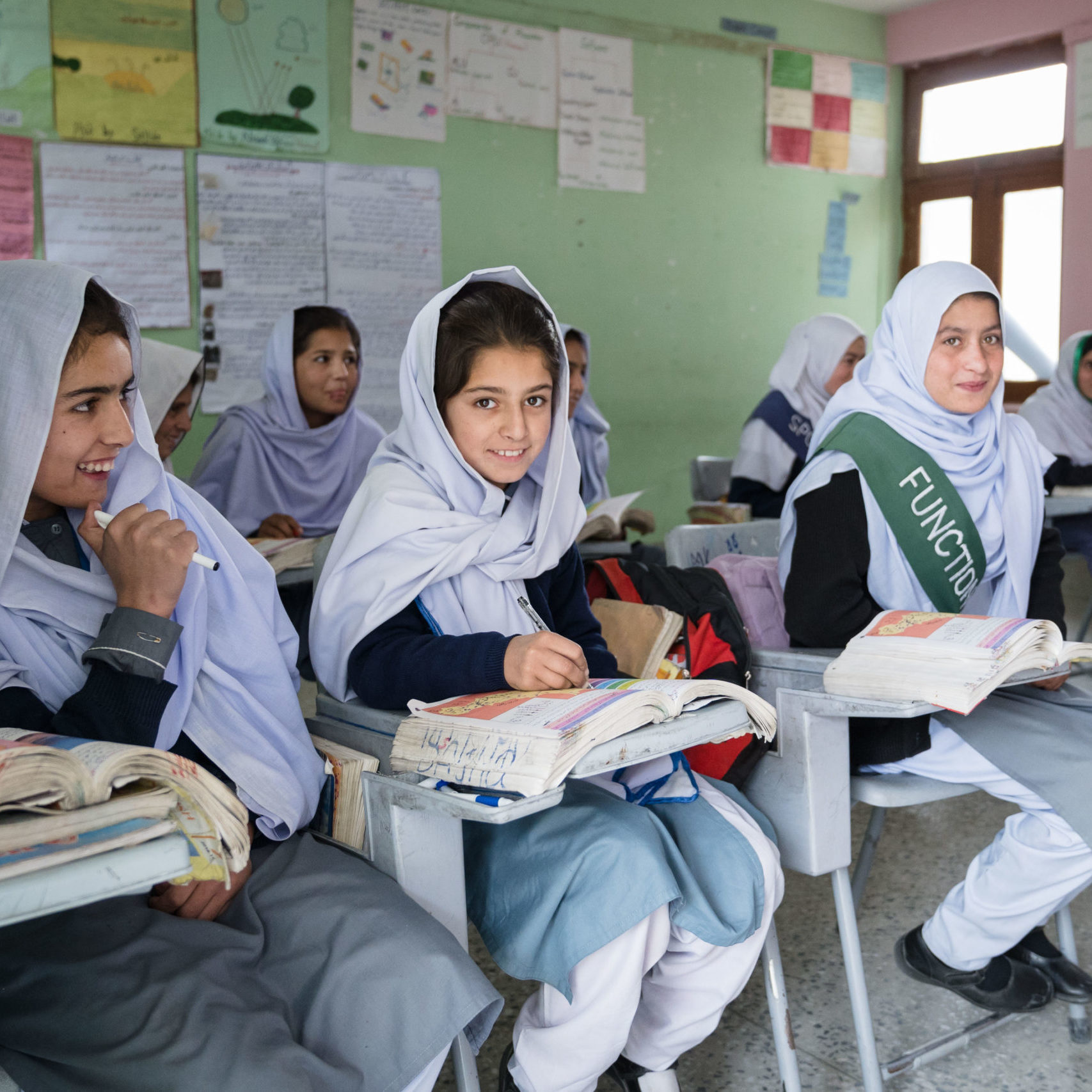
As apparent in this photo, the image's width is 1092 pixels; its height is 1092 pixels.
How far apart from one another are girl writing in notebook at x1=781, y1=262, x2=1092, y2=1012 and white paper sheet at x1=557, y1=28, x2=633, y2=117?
3.17 meters

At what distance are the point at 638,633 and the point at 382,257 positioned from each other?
122 inches

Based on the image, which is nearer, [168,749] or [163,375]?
[168,749]

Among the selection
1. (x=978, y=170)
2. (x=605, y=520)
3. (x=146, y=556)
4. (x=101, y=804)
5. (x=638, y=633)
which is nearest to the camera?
(x=101, y=804)

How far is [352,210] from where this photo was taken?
4.27m

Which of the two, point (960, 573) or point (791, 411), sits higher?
point (791, 411)

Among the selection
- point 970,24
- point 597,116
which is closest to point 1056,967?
point 597,116

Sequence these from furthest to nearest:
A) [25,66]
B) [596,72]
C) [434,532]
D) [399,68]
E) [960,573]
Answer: [596,72] → [399,68] → [25,66] → [960,573] → [434,532]

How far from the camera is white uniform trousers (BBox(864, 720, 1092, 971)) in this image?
57.6 inches

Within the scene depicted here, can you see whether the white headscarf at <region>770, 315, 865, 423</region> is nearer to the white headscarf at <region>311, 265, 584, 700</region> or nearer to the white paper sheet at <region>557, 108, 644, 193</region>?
the white paper sheet at <region>557, 108, 644, 193</region>

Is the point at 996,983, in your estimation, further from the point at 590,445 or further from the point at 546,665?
the point at 590,445

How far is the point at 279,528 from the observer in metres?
2.72

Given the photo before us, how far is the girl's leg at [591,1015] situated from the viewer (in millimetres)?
1144

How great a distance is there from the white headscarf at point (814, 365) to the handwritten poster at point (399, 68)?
1.70 meters

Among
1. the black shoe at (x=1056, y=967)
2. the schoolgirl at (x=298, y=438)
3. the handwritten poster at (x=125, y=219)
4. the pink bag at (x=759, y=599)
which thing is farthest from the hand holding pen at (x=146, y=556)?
the handwritten poster at (x=125, y=219)
